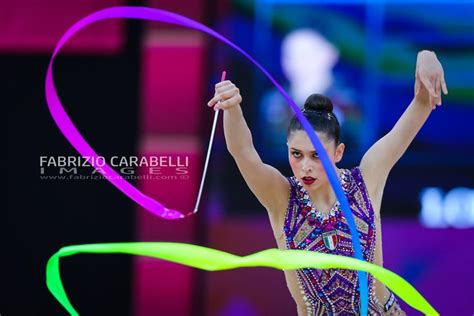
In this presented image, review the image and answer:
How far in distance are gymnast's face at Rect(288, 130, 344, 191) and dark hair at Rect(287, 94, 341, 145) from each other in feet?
→ 0.08

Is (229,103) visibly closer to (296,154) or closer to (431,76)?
(296,154)

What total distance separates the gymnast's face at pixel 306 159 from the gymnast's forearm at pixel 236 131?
192 millimetres

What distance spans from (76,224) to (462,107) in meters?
2.28

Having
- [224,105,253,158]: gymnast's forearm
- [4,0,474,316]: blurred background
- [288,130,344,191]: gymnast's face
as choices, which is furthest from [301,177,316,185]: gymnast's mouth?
[4,0,474,316]: blurred background

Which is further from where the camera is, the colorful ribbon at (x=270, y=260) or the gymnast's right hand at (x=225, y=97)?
the gymnast's right hand at (x=225, y=97)

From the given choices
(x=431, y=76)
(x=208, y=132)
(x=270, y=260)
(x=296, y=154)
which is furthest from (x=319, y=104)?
(x=208, y=132)

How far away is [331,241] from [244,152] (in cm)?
49

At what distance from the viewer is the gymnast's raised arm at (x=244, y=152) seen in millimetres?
3577

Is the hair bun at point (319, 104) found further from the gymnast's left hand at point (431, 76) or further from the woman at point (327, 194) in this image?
the gymnast's left hand at point (431, 76)

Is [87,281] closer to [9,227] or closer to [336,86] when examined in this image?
[9,227]

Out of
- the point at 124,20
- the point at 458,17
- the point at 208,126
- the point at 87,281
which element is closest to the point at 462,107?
the point at 458,17

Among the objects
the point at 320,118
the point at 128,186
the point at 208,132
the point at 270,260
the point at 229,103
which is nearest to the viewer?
the point at 270,260

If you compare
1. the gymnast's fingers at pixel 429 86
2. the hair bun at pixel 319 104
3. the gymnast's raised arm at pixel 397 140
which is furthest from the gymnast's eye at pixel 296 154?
the gymnast's fingers at pixel 429 86

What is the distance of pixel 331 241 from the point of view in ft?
12.7
